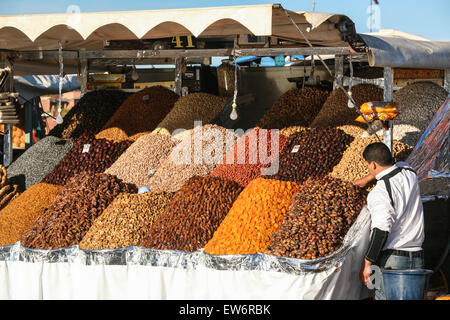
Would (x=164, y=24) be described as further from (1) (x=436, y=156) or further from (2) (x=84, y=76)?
(2) (x=84, y=76)

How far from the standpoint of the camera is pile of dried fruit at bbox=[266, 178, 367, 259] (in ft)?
10.2

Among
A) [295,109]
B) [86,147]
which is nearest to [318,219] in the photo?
[295,109]

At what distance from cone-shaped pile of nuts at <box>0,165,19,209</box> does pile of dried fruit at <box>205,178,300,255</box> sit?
205cm

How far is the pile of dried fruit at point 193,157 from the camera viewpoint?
4.46 m

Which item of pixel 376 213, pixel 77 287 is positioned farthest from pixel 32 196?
pixel 376 213

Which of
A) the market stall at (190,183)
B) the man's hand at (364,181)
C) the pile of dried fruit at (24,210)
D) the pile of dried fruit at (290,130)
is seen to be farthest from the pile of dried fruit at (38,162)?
the man's hand at (364,181)

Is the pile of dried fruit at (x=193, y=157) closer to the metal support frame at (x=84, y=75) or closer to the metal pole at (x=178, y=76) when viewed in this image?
the metal pole at (x=178, y=76)

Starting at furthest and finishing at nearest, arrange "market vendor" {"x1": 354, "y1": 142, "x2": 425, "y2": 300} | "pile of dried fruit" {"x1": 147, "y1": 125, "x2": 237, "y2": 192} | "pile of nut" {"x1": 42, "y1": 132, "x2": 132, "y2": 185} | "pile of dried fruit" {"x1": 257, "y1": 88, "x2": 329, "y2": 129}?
1. "pile of dried fruit" {"x1": 257, "y1": 88, "x2": 329, "y2": 129}
2. "pile of nut" {"x1": 42, "y1": 132, "x2": 132, "y2": 185}
3. "pile of dried fruit" {"x1": 147, "y1": 125, "x2": 237, "y2": 192}
4. "market vendor" {"x1": 354, "y1": 142, "x2": 425, "y2": 300}

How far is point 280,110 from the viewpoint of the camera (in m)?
5.54

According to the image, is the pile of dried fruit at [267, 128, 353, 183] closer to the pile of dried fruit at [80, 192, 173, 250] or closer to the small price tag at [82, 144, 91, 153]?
the pile of dried fruit at [80, 192, 173, 250]

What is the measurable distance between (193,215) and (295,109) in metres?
2.22

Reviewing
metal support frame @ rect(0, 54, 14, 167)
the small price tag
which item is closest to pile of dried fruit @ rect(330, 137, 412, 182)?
the small price tag

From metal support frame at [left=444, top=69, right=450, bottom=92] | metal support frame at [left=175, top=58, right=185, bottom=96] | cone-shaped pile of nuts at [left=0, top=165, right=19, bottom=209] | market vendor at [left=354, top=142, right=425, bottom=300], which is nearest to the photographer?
market vendor at [left=354, top=142, right=425, bottom=300]

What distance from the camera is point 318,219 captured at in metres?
3.25
